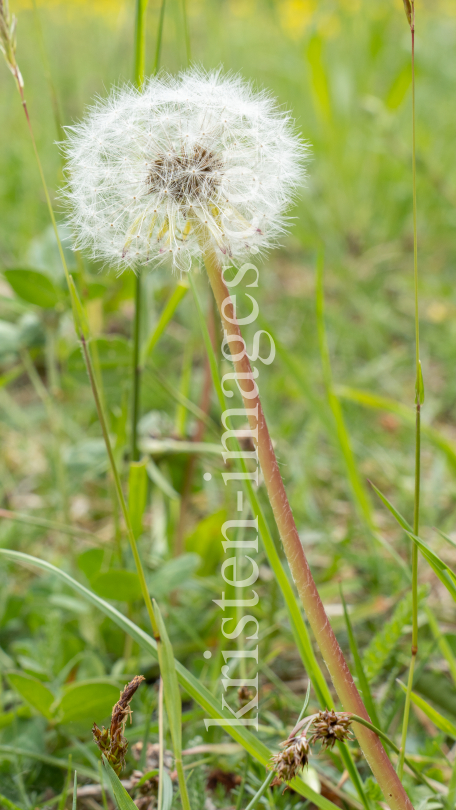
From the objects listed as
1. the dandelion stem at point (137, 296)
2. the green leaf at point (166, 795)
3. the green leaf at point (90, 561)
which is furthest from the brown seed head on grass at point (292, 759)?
the green leaf at point (90, 561)

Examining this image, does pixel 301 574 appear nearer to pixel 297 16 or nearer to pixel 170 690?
pixel 170 690

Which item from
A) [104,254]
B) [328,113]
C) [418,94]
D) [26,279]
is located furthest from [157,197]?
[418,94]

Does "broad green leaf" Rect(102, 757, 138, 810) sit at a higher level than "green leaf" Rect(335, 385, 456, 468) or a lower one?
lower

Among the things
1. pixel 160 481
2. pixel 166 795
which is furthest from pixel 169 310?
pixel 166 795

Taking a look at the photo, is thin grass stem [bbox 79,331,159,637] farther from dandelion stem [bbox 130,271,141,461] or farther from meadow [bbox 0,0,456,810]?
dandelion stem [bbox 130,271,141,461]

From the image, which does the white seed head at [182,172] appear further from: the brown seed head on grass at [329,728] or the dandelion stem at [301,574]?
the brown seed head on grass at [329,728]

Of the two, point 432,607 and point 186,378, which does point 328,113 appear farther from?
point 432,607

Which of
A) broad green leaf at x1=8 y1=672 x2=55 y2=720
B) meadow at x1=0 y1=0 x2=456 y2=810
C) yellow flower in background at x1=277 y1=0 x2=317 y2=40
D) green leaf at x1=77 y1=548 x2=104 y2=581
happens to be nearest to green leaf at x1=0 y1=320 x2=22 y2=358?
meadow at x1=0 y1=0 x2=456 y2=810
